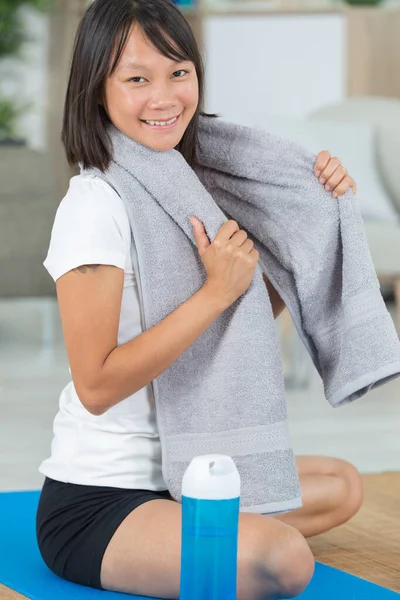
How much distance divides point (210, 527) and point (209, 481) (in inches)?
1.9

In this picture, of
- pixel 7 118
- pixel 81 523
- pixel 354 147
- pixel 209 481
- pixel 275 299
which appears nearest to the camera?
pixel 209 481

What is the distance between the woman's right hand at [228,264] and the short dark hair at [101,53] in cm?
17

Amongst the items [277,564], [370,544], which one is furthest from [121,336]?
[370,544]

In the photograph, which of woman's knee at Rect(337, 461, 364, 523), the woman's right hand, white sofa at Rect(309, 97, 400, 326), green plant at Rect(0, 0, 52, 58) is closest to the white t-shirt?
the woman's right hand

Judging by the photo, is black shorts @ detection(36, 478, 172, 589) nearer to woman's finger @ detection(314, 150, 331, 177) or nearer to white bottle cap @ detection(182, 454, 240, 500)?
white bottle cap @ detection(182, 454, 240, 500)

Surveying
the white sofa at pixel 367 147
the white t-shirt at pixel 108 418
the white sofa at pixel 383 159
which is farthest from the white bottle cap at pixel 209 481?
the white sofa at pixel 367 147

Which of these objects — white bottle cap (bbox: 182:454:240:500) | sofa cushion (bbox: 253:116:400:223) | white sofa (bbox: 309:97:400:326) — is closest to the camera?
white bottle cap (bbox: 182:454:240:500)

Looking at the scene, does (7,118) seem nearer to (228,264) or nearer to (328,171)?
(328,171)

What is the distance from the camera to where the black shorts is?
131 cm

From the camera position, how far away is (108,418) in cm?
136

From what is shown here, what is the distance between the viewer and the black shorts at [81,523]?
4.29ft

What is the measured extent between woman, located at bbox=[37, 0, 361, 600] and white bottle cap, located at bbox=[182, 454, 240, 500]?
0.20 meters

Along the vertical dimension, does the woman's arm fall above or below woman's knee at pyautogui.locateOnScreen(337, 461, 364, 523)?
above

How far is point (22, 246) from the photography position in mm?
3584
